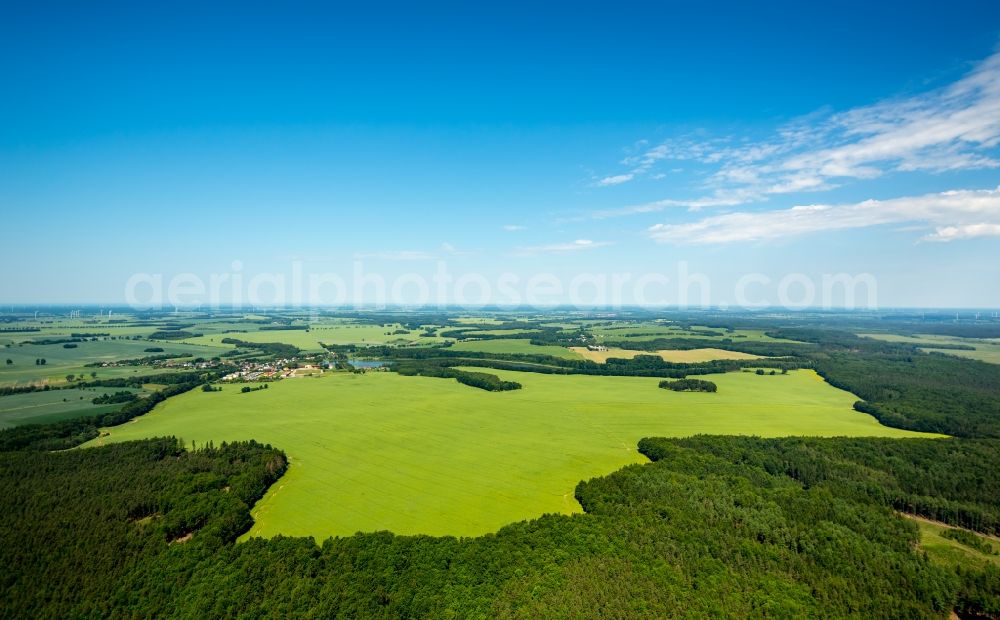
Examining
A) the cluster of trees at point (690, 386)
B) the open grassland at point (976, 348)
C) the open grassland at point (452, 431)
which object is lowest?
the open grassland at point (452, 431)

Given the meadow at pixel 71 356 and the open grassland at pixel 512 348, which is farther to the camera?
the open grassland at pixel 512 348

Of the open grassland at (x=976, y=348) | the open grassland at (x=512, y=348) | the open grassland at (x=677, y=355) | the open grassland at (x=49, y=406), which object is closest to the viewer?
the open grassland at (x=49, y=406)

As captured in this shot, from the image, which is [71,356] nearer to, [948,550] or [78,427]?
[78,427]

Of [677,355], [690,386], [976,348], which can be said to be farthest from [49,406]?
[976,348]

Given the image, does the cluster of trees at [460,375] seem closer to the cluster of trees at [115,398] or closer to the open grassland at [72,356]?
the cluster of trees at [115,398]

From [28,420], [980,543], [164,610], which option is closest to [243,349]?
[28,420]

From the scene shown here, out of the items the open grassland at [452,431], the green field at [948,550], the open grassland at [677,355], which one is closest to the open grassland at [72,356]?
the open grassland at [452,431]
